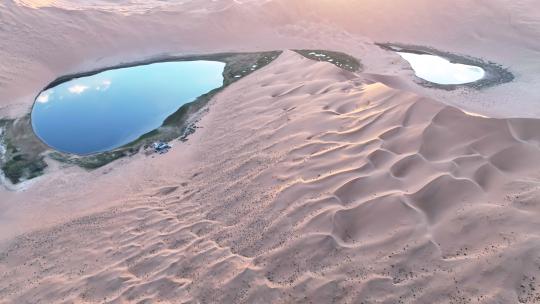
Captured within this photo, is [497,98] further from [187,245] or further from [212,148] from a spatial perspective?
[187,245]

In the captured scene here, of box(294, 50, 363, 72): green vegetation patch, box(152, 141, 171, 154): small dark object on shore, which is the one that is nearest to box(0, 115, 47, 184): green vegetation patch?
box(152, 141, 171, 154): small dark object on shore

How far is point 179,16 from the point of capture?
24.7m

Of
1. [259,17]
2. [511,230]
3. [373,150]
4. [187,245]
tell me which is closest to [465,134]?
[373,150]

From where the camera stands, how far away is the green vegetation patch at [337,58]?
19156mm

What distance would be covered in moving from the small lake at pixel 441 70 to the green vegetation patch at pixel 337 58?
2488 millimetres

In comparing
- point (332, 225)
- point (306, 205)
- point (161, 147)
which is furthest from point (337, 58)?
point (332, 225)

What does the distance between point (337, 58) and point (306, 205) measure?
12.6m

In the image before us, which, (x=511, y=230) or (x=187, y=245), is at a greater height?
(x=511, y=230)

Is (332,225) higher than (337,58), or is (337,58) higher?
A: (337,58)

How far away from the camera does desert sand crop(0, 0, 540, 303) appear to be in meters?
7.24

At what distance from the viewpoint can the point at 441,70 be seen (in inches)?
738

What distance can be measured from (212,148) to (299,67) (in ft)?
19.4

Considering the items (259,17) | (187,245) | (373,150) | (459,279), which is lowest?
(187,245)

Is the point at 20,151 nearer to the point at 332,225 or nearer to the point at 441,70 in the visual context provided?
the point at 332,225
